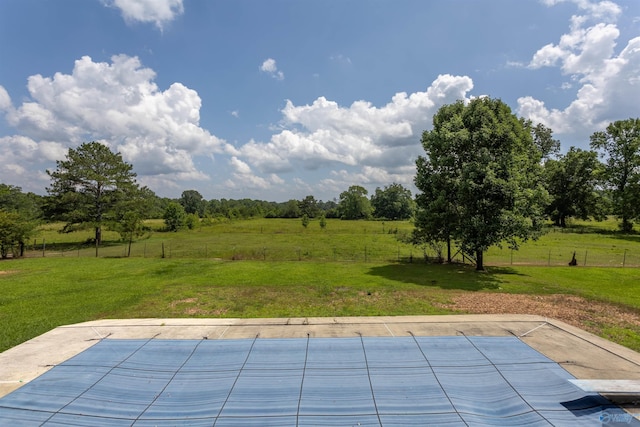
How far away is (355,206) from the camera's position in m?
95.6

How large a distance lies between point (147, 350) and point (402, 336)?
22.6 feet

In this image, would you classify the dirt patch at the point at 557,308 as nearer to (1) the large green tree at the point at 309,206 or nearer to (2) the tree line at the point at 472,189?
(2) the tree line at the point at 472,189

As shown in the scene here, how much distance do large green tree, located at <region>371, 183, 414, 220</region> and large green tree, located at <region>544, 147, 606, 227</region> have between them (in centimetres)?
4414

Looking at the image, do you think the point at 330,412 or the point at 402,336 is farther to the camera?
the point at 402,336

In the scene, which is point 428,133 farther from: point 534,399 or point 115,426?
point 115,426

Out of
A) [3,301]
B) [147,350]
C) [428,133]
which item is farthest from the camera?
[428,133]

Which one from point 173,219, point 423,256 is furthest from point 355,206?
point 423,256

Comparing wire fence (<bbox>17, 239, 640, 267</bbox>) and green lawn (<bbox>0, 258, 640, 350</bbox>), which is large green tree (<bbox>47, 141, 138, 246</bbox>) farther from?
green lawn (<bbox>0, 258, 640, 350</bbox>)

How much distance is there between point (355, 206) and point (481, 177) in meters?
77.1

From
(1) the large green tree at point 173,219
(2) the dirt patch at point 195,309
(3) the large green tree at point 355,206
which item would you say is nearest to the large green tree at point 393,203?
(3) the large green tree at point 355,206

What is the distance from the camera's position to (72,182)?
120ft

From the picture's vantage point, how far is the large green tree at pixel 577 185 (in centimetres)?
4878

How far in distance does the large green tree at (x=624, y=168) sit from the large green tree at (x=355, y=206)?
184ft

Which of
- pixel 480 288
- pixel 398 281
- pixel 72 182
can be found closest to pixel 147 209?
pixel 72 182
